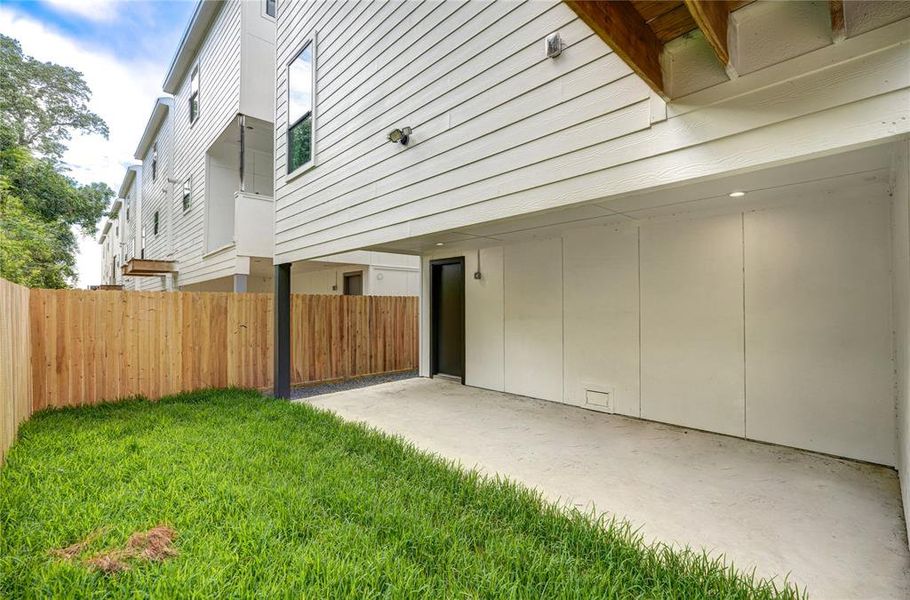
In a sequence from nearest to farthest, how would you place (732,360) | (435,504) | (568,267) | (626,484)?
1. (435,504)
2. (626,484)
3. (732,360)
4. (568,267)

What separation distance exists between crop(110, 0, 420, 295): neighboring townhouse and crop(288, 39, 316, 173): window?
236 centimetres

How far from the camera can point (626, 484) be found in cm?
306

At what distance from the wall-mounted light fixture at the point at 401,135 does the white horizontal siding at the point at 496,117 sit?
12cm

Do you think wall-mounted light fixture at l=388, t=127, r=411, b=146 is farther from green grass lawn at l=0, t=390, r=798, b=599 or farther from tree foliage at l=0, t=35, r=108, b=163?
tree foliage at l=0, t=35, r=108, b=163

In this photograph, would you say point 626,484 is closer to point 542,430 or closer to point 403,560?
point 542,430

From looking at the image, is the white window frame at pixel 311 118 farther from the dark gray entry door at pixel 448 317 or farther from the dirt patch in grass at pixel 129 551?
the dirt patch in grass at pixel 129 551

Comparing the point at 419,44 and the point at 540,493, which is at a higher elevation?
the point at 419,44

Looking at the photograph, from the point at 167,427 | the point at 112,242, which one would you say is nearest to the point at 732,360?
the point at 167,427

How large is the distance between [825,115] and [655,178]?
0.76m

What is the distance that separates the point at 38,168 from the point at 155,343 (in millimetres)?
9774

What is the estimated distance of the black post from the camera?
6254 millimetres

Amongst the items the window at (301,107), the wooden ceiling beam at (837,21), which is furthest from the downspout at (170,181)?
the wooden ceiling beam at (837,21)

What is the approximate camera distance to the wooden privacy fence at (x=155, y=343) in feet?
14.8

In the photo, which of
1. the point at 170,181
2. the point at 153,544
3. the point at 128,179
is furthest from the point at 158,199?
the point at 153,544
